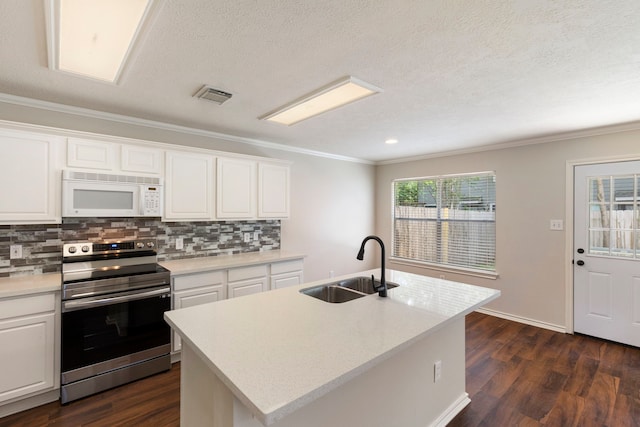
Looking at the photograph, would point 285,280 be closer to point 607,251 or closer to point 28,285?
point 28,285

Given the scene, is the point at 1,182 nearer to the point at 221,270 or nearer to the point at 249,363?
the point at 221,270

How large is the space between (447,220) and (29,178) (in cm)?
490

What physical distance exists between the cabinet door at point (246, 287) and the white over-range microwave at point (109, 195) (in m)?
1.03

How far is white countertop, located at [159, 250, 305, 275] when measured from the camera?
283 centimetres

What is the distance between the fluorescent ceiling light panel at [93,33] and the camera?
1395mm

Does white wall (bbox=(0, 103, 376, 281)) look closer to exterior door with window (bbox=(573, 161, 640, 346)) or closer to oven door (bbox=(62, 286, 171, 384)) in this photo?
oven door (bbox=(62, 286, 171, 384))

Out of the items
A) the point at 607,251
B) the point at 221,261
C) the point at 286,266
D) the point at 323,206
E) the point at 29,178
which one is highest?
the point at 29,178

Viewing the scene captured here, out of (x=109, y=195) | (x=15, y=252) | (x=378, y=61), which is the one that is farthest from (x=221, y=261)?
(x=378, y=61)

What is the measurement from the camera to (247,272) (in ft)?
10.5

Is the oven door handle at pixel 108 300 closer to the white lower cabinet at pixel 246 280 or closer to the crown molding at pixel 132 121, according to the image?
the white lower cabinet at pixel 246 280

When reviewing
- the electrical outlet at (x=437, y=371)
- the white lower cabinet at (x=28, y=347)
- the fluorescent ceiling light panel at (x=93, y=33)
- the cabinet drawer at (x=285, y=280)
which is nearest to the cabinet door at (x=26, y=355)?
the white lower cabinet at (x=28, y=347)

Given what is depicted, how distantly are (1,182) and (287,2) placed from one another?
243cm

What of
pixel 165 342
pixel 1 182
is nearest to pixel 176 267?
pixel 165 342

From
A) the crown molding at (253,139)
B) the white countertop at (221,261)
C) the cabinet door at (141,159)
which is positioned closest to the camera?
the crown molding at (253,139)
